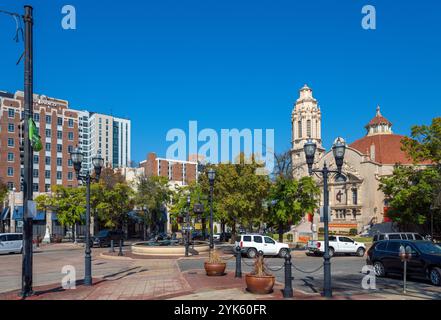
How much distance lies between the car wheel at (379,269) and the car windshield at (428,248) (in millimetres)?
2212

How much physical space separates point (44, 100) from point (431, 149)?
2911 inches

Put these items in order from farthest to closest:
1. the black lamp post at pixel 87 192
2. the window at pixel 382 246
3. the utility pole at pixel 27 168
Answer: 1. the window at pixel 382 246
2. the black lamp post at pixel 87 192
3. the utility pole at pixel 27 168

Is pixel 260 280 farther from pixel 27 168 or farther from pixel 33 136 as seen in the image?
pixel 33 136

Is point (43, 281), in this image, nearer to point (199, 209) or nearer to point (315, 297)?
point (315, 297)

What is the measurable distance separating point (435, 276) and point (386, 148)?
65.8 m

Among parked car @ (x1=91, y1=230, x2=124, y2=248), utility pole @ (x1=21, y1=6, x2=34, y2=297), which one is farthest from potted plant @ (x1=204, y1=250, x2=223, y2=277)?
parked car @ (x1=91, y1=230, x2=124, y2=248)

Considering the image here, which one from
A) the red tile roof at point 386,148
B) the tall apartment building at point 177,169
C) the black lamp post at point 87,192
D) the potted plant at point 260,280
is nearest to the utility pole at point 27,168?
the black lamp post at point 87,192

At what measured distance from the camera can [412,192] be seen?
159ft

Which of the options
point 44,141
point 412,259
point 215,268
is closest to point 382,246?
point 412,259

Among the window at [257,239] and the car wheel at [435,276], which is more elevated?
the car wheel at [435,276]

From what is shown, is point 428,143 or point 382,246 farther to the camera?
point 428,143

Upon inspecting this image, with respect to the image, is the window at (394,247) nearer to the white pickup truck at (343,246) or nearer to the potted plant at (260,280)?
the potted plant at (260,280)

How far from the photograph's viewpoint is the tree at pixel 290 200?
3803 centimetres
